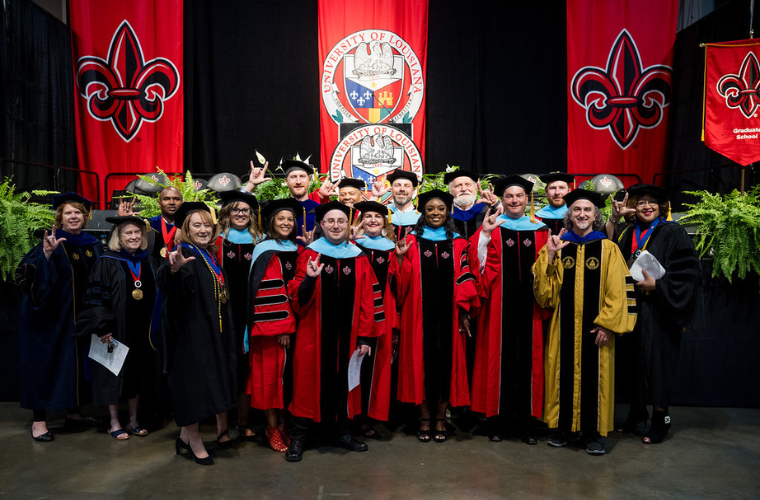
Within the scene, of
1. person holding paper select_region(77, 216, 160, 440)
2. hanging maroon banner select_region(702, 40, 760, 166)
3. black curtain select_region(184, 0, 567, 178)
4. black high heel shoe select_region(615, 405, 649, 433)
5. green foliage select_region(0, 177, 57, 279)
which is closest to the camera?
person holding paper select_region(77, 216, 160, 440)

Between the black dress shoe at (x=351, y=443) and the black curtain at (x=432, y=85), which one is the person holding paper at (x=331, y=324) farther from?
the black curtain at (x=432, y=85)

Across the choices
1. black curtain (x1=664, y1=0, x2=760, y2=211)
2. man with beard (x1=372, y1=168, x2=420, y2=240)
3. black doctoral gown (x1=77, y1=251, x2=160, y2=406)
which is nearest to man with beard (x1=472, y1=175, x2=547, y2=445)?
man with beard (x1=372, y1=168, x2=420, y2=240)

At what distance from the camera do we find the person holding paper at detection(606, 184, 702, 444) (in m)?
4.08

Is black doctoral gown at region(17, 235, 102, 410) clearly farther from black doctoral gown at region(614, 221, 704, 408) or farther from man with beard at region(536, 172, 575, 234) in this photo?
black doctoral gown at region(614, 221, 704, 408)

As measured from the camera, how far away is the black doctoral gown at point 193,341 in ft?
11.3

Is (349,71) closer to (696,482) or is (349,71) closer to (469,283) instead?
(469,283)

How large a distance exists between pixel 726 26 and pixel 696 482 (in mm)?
6550

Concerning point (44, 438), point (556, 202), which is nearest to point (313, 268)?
point (556, 202)

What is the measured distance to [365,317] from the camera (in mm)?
3822

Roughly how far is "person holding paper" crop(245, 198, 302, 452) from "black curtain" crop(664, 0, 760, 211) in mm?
5896

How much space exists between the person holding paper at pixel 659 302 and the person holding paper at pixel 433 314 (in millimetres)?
1359

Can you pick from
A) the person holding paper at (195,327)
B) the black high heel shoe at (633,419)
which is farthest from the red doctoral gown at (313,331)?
the black high heel shoe at (633,419)

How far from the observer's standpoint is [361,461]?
3721mm

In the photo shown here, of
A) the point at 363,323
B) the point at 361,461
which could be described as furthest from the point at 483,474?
the point at 363,323
